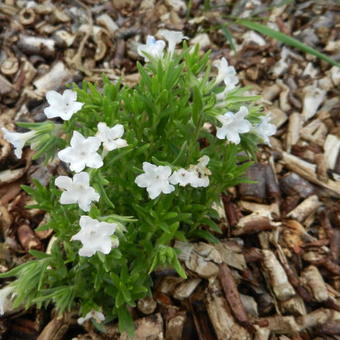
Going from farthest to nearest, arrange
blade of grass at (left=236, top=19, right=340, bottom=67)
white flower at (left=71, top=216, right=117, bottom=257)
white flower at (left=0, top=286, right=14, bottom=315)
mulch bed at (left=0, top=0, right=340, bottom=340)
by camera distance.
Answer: blade of grass at (left=236, top=19, right=340, bottom=67)
mulch bed at (left=0, top=0, right=340, bottom=340)
white flower at (left=0, top=286, right=14, bottom=315)
white flower at (left=71, top=216, right=117, bottom=257)

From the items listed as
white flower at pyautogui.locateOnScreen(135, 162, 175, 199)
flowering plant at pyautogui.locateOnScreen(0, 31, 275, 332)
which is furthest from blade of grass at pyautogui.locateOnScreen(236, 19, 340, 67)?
white flower at pyautogui.locateOnScreen(135, 162, 175, 199)

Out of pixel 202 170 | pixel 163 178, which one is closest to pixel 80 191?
pixel 163 178

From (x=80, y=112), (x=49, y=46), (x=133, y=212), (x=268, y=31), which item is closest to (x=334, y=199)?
(x=268, y=31)

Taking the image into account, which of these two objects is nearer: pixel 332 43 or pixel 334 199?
pixel 334 199

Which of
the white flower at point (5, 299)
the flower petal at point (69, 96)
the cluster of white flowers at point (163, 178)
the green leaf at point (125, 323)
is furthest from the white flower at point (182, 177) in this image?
the white flower at point (5, 299)

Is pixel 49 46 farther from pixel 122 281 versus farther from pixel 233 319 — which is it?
pixel 233 319

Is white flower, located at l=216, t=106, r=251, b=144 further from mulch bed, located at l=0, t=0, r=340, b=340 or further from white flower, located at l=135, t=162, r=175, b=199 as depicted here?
mulch bed, located at l=0, t=0, r=340, b=340
